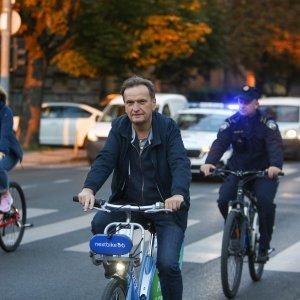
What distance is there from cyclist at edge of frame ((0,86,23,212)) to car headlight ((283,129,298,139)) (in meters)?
16.6

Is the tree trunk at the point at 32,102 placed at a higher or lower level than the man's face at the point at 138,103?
lower

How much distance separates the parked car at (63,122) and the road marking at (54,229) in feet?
52.1

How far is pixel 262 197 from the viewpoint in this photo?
8.45 metres

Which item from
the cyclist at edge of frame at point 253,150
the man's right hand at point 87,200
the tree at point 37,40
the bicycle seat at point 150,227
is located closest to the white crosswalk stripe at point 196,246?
the cyclist at edge of frame at point 253,150

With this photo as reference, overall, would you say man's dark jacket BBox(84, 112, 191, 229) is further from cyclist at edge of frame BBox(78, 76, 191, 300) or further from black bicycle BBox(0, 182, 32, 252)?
black bicycle BBox(0, 182, 32, 252)

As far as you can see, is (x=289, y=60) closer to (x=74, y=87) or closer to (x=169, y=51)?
(x=74, y=87)

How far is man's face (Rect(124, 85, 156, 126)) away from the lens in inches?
222

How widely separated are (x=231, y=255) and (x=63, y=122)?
2109 cm

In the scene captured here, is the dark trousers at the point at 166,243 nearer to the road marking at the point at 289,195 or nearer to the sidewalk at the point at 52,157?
the road marking at the point at 289,195

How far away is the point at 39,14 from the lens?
2547 centimetres

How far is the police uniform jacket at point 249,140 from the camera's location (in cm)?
841

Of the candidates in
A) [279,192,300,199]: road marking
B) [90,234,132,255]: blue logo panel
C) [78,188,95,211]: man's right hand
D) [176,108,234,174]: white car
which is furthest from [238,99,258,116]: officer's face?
[176,108,234,174]: white car

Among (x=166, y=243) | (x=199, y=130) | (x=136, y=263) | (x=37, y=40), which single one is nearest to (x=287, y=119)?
(x=199, y=130)

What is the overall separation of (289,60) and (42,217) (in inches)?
1489
